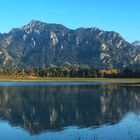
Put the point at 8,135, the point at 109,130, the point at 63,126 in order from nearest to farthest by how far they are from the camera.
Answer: the point at 8,135
the point at 109,130
the point at 63,126

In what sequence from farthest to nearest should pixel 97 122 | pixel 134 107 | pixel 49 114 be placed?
pixel 134 107
pixel 49 114
pixel 97 122

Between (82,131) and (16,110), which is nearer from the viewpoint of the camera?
(82,131)

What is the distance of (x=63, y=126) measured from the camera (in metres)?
74.1

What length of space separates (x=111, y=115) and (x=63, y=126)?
21.4 metres

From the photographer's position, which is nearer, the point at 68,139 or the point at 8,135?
the point at 68,139

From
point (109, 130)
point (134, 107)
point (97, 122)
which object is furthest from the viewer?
point (134, 107)

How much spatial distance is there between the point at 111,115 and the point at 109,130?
24.0 m

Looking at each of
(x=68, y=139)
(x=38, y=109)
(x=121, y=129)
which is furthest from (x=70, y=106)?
(x=68, y=139)

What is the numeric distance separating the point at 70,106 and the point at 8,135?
1856 inches

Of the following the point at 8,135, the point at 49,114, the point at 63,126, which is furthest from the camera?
the point at 49,114

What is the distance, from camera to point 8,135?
210ft

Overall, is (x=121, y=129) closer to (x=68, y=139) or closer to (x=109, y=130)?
(x=109, y=130)

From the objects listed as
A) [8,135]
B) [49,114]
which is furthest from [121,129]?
[49,114]

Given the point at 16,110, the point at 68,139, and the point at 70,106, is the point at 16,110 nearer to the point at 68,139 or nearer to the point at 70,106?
the point at 70,106
